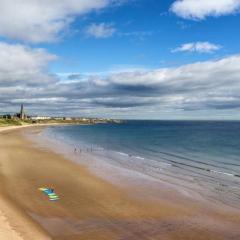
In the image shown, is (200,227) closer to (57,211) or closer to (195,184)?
(57,211)

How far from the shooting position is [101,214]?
20.6 meters

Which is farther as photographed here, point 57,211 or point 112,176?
point 112,176

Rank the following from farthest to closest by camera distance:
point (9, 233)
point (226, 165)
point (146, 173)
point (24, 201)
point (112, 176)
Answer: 1. point (226, 165)
2. point (146, 173)
3. point (112, 176)
4. point (24, 201)
5. point (9, 233)

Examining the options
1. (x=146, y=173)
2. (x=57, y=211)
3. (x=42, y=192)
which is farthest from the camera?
(x=146, y=173)

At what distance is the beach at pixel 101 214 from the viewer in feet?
56.5

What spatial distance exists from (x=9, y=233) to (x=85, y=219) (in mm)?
4632

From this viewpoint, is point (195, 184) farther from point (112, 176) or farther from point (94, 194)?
point (94, 194)

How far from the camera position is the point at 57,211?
2070 cm

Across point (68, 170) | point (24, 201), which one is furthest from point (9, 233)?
point (68, 170)

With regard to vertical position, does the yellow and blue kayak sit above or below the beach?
above

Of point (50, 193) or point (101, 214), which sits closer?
point (101, 214)

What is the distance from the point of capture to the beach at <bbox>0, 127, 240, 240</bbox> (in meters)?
17.2

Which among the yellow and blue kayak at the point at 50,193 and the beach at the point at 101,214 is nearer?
the beach at the point at 101,214

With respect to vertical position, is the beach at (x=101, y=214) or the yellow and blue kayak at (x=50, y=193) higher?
the yellow and blue kayak at (x=50, y=193)
